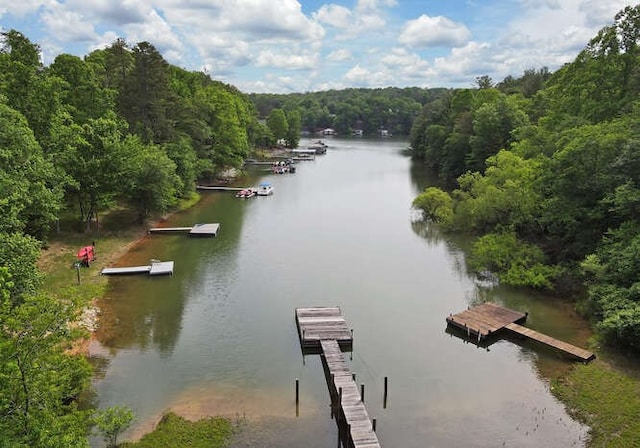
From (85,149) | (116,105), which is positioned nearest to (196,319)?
(85,149)

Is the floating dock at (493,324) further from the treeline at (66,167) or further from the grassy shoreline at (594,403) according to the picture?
the treeline at (66,167)

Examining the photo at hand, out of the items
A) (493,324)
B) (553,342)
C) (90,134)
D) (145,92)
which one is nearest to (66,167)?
(90,134)

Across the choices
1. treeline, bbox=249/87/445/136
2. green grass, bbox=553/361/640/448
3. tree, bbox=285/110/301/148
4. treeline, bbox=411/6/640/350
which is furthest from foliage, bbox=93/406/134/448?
treeline, bbox=249/87/445/136

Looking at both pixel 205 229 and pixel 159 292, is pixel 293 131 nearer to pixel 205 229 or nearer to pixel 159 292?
pixel 205 229

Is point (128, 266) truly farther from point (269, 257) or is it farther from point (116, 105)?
point (116, 105)

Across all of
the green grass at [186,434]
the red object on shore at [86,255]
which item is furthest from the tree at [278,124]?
the green grass at [186,434]

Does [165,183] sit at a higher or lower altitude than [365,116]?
lower
